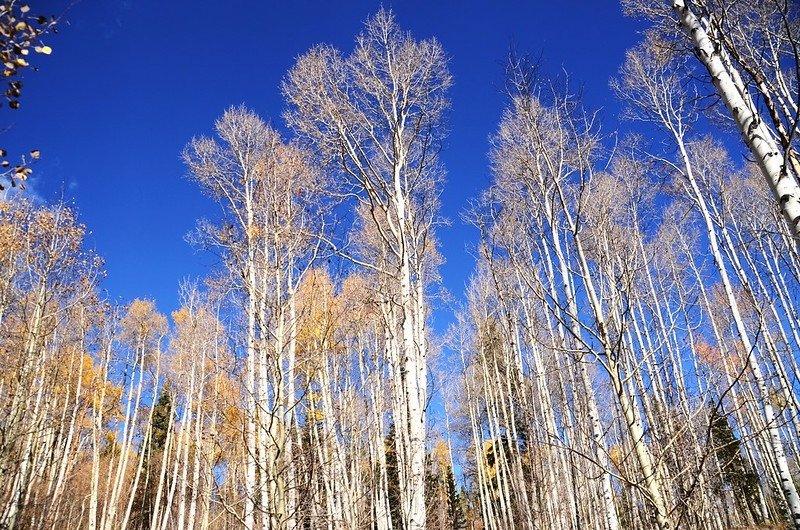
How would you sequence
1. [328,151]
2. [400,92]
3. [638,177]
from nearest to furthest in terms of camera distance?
[328,151]
[400,92]
[638,177]

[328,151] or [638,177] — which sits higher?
[638,177]

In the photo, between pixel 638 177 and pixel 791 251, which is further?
pixel 638 177

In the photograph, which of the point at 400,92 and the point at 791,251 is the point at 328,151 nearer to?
the point at 400,92

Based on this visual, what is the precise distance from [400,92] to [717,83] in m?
4.03

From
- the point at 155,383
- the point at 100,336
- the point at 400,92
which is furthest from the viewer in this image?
the point at 155,383

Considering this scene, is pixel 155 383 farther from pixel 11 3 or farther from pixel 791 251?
pixel 791 251

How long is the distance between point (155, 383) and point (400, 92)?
47.9 feet

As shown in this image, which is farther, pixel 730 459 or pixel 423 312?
pixel 423 312

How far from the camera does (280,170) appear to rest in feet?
20.3

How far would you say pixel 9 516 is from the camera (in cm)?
803

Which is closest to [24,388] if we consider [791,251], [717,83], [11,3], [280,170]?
[280,170]

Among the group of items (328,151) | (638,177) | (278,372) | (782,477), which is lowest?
(782,477)

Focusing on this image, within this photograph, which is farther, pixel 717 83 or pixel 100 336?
pixel 100 336

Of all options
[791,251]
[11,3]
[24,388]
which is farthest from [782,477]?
[24,388]
